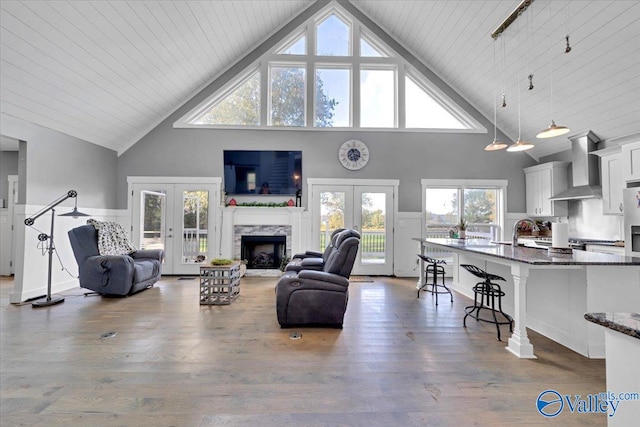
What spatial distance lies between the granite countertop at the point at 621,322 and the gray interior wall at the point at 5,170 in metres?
8.97

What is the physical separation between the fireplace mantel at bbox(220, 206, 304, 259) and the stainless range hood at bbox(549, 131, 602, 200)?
4992 mm

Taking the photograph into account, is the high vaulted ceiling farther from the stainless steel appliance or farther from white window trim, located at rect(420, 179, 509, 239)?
the stainless steel appliance

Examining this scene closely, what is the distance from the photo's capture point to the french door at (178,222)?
6137 millimetres

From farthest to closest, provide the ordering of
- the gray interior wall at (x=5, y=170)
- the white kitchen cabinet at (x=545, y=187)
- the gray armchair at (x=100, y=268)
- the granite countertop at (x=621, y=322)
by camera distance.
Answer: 1. the gray interior wall at (x=5, y=170)
2. the white kitchen cabinet at (x=545, y=187)
3. the gray armchair at (x=100, y=268)
4. the granite countertop at (x=621, y=322)

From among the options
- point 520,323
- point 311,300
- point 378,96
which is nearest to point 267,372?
point 311,300

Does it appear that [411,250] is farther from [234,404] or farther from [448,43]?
[234,404]

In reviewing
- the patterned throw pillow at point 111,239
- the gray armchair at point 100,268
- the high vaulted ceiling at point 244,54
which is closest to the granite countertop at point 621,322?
the high vaulted ceiling at point 244,54

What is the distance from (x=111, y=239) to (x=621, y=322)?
5956mm

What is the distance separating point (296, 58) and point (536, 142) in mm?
5308

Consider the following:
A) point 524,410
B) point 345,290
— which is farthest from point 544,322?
point 345,290

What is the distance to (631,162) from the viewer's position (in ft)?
13.7

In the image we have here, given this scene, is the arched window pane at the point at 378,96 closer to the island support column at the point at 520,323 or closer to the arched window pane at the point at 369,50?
the arched window pane at the point at 369,50

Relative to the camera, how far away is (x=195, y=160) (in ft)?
20.3

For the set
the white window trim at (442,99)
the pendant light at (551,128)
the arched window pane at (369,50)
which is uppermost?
the arched window pane at (369,50)
